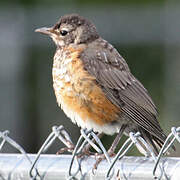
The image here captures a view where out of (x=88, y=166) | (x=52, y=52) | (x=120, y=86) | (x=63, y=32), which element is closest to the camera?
(x=88, y=166)

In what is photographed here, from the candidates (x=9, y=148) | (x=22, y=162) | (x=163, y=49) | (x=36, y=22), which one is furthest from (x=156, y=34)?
(x=22, y=162)

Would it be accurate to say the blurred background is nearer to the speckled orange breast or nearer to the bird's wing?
the bird's wing

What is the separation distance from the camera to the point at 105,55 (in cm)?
541

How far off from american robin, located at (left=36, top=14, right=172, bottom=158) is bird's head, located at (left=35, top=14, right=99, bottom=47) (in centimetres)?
19

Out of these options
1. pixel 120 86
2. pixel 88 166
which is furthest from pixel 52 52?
pixel 88 166

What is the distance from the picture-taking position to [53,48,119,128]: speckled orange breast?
5.04 metres

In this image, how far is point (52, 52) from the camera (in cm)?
1164

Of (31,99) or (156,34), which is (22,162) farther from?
(156,34)

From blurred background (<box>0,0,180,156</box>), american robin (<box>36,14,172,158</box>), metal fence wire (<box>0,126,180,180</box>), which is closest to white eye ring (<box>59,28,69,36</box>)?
american robin (<box>36,14,172,158</box>)

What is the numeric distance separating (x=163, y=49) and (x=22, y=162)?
8250 millimetres

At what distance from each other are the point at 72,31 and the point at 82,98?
2.72 ft

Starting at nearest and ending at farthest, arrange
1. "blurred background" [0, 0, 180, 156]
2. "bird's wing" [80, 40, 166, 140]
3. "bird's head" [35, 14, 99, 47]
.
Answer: "bird's wing" [80, 40, 166, 140] → "bird's head" [35, 14, 99, 47] → "blurred background" [0, 0, 180, 156]

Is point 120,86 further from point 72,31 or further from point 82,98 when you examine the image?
point 72,31

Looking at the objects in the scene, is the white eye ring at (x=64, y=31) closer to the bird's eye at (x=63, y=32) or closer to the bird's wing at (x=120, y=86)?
the bird's eye at (x=63, y=32)
